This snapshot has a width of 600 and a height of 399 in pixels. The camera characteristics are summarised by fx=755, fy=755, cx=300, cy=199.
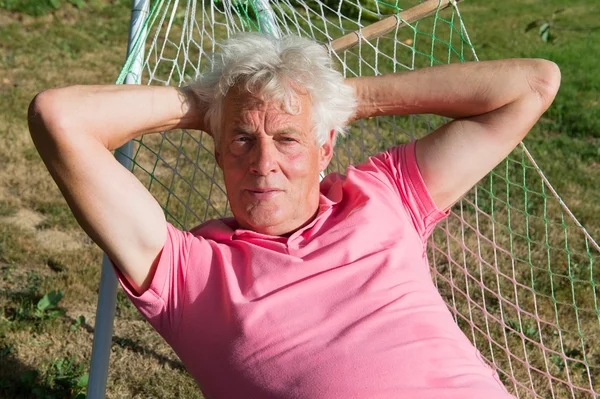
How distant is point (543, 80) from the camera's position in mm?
2252

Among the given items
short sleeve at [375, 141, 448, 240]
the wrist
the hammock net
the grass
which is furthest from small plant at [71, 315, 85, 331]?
short sleeve at [375, 141, 448, 240]

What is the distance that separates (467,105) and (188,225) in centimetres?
223

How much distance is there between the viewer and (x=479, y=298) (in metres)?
3.59

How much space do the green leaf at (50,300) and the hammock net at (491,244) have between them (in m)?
0.70

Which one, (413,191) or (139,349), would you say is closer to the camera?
(413,191)

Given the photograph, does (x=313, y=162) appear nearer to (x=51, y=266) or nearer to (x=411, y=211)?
(x=411, y=211)

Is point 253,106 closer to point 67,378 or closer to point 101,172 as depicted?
point 101,172

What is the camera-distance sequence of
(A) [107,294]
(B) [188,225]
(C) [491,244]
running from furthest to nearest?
(B) [188,225], (C) [491,244], (A) [107,294]

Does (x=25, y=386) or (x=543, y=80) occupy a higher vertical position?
(x=543, y=80)

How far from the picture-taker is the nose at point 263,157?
78.7 inches

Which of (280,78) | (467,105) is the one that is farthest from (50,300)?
(467,105)

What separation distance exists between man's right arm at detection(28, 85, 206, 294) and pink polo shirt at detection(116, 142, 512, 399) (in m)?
0.07

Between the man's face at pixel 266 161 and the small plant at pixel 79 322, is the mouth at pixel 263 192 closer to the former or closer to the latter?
the man's face at pixel 266 161

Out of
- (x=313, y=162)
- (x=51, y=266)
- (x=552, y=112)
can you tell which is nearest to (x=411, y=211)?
(x=313, y=162)
